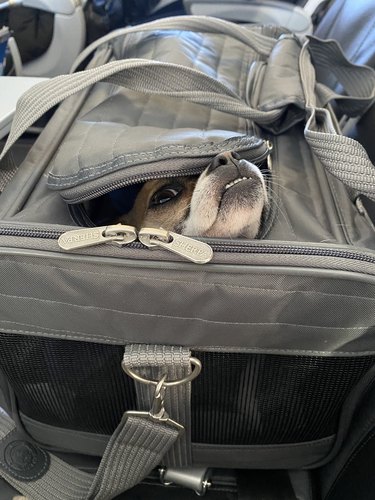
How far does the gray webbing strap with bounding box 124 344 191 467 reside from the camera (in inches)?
19.9

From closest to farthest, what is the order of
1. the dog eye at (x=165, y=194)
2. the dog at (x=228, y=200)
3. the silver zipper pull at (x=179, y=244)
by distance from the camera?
the silver zipper pull at (x=179, y=244) < the dog at (x=228, y=200) < the dog eye at (x=165, y=194)

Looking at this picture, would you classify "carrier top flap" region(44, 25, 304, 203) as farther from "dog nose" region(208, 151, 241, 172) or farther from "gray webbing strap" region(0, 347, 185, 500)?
"gray webbing strap" region(0, 347, 185, 500)

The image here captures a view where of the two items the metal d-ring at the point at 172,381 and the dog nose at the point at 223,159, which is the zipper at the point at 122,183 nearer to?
the dog nose at the point at 223,159

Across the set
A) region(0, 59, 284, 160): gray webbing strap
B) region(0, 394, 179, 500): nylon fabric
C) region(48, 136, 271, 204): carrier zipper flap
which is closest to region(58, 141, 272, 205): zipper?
region(48, 136, 271, 204): carrier zipper flap

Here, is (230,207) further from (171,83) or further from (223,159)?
(171,83)

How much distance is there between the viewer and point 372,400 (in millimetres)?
585

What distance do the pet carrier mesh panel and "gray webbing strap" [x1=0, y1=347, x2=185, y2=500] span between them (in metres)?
0.04

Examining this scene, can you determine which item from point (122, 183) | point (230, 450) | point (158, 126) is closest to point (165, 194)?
point (158, 126)

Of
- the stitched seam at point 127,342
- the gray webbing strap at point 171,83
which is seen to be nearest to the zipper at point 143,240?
the stitched seam at point 127,342

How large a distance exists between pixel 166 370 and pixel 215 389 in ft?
0.26

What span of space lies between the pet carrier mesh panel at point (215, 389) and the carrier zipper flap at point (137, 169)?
0.17 m

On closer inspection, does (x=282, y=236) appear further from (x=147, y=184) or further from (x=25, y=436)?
(x=25, y=436)

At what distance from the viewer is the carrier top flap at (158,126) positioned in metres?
0.53

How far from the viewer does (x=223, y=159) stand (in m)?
0.55
